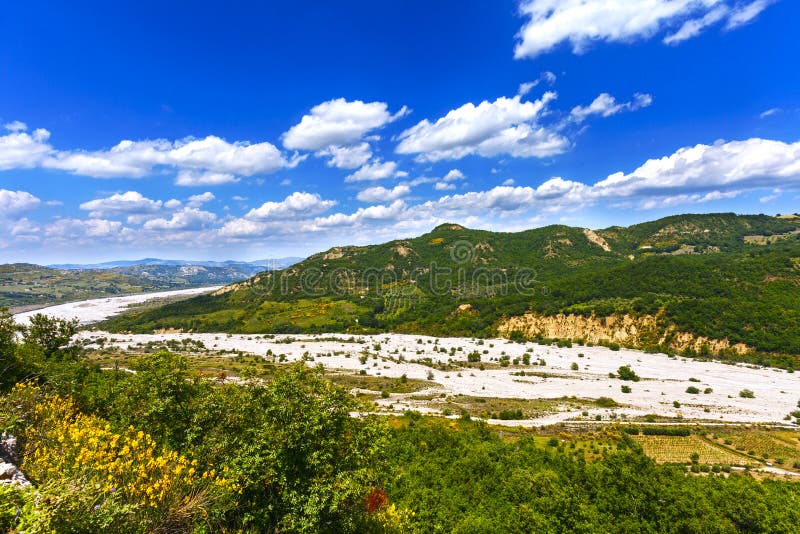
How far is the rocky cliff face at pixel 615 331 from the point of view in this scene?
122694 millimetres

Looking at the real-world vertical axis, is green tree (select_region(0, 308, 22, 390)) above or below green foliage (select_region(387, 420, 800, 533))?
above

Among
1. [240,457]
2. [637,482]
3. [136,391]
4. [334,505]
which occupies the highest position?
[136,391]

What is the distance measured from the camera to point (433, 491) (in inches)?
1253

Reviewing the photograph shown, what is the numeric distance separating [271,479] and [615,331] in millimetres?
153823

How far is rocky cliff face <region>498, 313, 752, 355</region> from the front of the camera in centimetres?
12269

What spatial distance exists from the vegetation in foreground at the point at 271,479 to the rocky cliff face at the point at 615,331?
113840 mm

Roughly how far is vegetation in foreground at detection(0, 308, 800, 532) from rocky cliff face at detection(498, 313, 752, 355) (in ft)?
373

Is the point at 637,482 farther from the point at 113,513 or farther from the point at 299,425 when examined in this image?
the point at 113,513

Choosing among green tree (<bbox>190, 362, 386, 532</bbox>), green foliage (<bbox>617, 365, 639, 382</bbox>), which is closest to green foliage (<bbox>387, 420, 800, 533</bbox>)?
green tree (<bbox>190, 362, 386, 532</bbox>)

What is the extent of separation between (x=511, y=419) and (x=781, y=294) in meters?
122

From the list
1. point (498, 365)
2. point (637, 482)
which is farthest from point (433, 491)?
Answer: point (498, 365)

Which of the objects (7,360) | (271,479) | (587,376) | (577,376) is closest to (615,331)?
(587,376)

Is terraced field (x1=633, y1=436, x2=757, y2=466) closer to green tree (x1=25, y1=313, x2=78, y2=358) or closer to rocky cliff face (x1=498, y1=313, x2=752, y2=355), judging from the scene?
rocky cliff face (x1=498, y1=313, x2=752, y2=355)

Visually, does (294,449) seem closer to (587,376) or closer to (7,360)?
(7,360)
